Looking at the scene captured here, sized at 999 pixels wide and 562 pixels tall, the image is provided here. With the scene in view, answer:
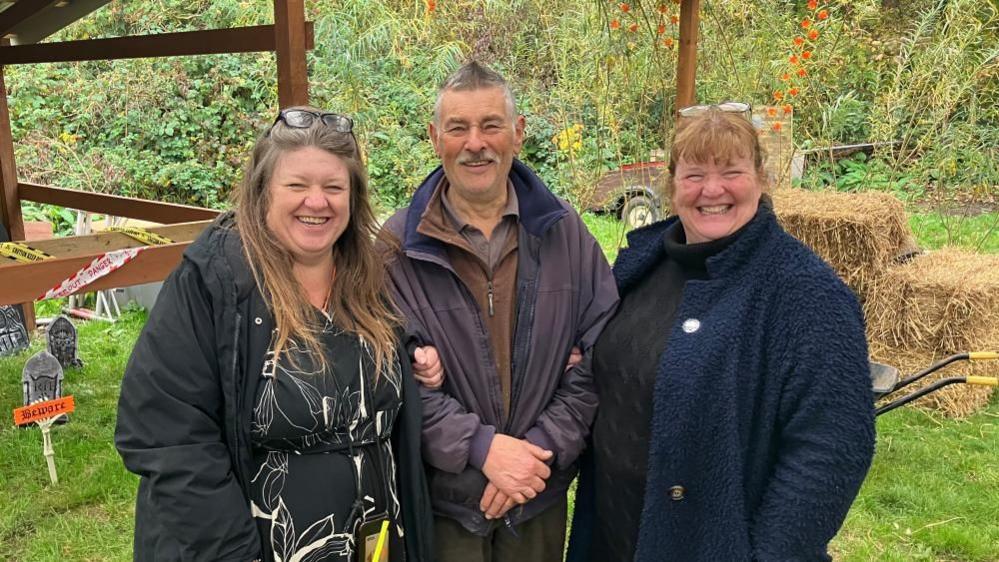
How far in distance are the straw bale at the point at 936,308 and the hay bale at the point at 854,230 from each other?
0.12 m

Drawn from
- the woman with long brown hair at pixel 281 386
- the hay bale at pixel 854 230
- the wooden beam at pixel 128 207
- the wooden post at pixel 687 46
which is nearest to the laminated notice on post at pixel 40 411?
the wooden beam at pixel 128 207

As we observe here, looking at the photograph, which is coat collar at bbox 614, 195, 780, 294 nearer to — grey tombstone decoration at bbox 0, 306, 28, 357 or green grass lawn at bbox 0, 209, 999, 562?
green grass lawn at bbox 0, 209, 999, 562

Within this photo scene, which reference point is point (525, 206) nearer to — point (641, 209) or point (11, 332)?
point (641, 209)

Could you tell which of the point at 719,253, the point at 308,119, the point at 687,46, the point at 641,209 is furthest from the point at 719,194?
the point at 641,209

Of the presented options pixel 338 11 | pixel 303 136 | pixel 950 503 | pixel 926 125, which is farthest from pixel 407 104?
pixel 303 136

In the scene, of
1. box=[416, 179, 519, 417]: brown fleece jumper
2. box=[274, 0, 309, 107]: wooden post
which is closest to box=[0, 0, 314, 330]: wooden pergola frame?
box=[274, 0, 309, 107]: wooden post

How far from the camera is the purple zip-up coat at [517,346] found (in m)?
1.93

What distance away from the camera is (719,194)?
1.72 m

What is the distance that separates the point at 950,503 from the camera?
12.6ft

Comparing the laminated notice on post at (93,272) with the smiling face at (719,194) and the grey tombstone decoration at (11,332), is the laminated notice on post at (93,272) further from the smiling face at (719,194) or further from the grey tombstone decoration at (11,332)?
the grey tombstone decoration at (11,332)

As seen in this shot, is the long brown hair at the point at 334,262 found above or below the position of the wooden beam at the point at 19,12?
below

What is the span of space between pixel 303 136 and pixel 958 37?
5607 mm

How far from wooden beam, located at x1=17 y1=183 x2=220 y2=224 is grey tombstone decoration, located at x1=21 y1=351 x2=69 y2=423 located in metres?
0.96

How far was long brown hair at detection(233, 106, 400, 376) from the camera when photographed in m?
1.69
